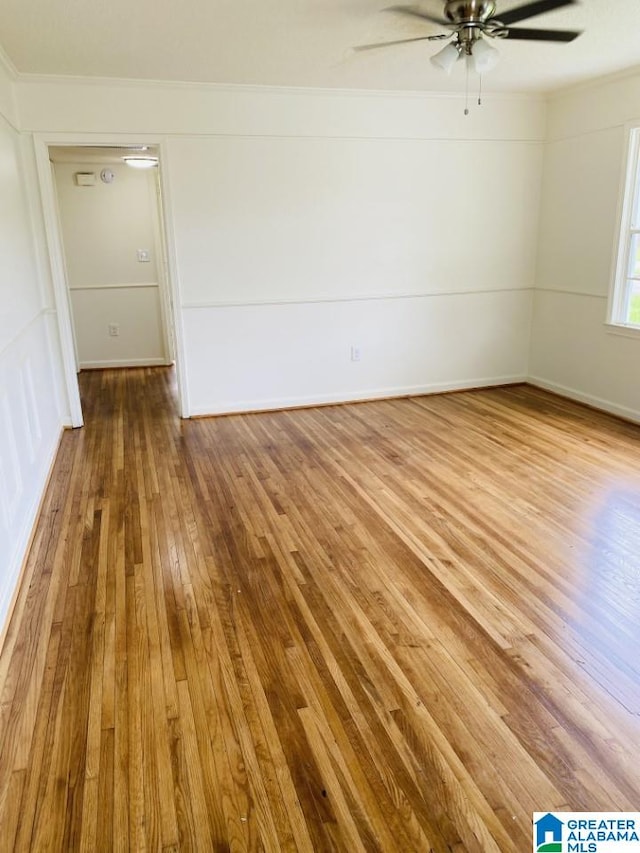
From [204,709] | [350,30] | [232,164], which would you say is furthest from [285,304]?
[204,709]

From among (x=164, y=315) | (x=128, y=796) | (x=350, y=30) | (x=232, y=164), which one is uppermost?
(x=350, y=30)

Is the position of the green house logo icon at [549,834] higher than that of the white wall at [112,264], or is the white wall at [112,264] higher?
the white wall at [112,264]

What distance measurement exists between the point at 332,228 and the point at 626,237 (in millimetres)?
2295

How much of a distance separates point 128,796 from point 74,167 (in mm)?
6637

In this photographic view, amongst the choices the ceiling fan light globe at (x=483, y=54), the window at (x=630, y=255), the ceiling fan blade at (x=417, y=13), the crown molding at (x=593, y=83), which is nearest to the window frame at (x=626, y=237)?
the window at (x=630, y=255)

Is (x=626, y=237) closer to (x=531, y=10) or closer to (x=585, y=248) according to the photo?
(x=585, y=248)

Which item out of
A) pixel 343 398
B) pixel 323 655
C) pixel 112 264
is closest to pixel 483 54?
pixel 323 655

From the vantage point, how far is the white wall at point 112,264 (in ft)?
22.2

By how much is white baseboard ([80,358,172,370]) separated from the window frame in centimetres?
485

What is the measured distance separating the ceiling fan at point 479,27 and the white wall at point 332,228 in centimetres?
189

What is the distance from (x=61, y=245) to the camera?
15.5 ft

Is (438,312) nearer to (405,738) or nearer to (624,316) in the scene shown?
(624,316)

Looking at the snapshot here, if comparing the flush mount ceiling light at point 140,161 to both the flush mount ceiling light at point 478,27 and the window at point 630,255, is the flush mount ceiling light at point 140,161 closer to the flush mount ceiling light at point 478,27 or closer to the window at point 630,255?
the flush mount ceiling light at point 478,27

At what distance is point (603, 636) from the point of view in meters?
2.26
